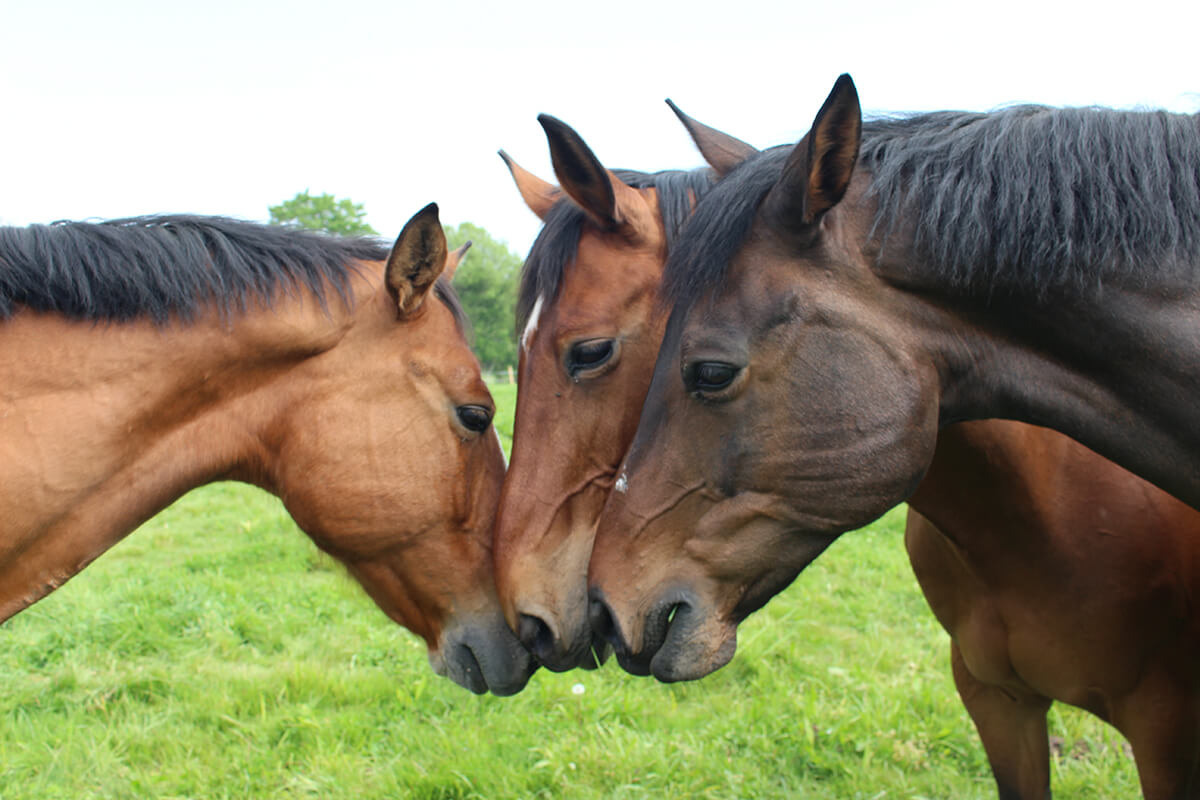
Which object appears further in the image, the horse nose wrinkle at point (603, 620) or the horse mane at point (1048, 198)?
the horse nose wrinkle at point (603, 620)

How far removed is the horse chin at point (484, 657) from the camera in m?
3.03

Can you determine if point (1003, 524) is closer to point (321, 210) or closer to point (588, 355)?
point (588, 355)

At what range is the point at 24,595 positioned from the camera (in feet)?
8.13

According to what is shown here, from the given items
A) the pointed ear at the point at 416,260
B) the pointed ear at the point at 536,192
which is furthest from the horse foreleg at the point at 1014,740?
the pointed ear at the point at 416,260

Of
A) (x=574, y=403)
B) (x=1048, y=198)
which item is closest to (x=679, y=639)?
(x=574, y=403)

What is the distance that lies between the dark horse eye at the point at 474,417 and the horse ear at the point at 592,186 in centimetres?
74

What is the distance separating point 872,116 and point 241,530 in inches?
305

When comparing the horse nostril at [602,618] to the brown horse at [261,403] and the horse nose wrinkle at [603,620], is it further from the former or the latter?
the brown horse at [261,403]

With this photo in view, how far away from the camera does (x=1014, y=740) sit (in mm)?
3469

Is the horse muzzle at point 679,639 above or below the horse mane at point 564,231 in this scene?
below

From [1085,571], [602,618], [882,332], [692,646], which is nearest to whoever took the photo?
[882,332]

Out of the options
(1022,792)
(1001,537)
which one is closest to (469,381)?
(1001,537)

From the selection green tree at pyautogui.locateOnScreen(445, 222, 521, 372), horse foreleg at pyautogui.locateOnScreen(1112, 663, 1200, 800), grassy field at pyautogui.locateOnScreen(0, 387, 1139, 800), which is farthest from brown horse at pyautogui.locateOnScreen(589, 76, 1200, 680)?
green tree at pyautogui.locateOnScreen(445, 222, 521, 372)

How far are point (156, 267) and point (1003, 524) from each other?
8.94 ft
